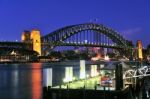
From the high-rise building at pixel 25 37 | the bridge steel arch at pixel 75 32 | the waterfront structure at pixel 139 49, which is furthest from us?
the waterfront structure at pixel 139 49

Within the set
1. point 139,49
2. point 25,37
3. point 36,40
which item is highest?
point 25,37

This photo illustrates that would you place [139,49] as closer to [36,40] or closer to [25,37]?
[25,37]

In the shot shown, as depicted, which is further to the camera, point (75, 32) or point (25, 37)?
point (25, 37)

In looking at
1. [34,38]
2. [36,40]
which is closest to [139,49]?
[34,38]

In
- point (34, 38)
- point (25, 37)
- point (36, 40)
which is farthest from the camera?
point (25, 37)

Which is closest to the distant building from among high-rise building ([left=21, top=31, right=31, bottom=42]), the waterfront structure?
high-rise building ([left=21, top=31, right=31, bottom=42])

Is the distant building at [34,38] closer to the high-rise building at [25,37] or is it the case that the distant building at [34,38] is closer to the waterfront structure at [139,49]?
the high-rise building at [25,37]

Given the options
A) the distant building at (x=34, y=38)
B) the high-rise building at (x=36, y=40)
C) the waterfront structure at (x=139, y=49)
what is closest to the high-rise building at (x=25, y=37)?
the distant building at (x=34, y=38)

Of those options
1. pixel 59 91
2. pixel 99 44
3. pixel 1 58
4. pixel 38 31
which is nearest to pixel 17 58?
pixel 1 58

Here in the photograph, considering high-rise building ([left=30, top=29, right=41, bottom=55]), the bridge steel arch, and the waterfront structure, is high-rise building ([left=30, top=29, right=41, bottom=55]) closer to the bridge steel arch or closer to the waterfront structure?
the bridge steel arch

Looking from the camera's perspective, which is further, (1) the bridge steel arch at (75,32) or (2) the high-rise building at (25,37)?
(2) the high-rise building at (25,37)
